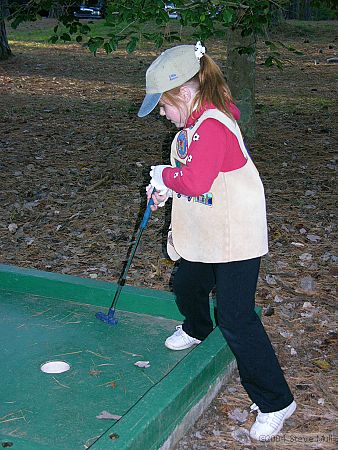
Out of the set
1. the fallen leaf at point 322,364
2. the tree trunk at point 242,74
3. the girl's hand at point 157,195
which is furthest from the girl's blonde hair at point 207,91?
the tree trunk at point 242,74

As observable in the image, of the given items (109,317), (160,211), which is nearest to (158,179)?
(109,317)

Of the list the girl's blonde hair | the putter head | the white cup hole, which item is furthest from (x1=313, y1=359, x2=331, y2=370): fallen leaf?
the girl's blonde hair

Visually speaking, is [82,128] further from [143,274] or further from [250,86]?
[143,274]

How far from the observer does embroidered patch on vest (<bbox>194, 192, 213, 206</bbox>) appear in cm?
293

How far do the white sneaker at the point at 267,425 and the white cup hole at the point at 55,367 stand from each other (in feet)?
2.88

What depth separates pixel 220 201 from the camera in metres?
2.91

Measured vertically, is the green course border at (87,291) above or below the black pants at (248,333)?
below

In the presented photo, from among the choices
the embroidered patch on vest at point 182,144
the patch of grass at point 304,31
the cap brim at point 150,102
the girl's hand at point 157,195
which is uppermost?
the cap brim at point 150,102

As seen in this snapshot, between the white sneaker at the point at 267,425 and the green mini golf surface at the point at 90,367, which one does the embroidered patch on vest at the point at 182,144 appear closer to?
the green mini golf surface at the point at 90,367

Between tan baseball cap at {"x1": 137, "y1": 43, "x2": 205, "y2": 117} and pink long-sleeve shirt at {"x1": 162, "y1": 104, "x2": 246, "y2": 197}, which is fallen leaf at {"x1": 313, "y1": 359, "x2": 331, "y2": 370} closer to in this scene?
pink long-sleeve shirt at {"x1": 162, "y1": 104, "x2": 246, "y2": 197}

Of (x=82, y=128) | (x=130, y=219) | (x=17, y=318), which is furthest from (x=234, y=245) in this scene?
(x=82, y=128)

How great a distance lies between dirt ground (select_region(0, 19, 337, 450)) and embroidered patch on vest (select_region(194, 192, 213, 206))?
37.8 inches

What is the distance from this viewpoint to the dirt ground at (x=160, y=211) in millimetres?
3531

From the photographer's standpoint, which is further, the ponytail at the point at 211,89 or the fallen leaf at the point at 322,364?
the fallen leaf at the point at 322,364
